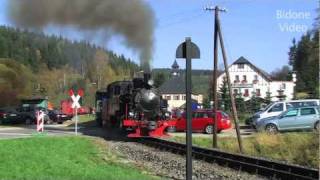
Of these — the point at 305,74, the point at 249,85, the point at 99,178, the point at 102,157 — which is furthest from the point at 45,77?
the point at 99,178

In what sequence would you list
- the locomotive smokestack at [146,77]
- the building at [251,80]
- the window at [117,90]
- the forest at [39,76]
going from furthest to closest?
1. the building at [251,80]
2. the forest at [39,76]
3. the window at [117,90]
4. the locomotive smokestack at [146,77]

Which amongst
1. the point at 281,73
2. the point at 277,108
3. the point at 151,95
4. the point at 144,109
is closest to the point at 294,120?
the point at 277,108

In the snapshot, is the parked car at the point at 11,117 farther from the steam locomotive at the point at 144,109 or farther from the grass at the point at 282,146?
the grass at the point at 282,146

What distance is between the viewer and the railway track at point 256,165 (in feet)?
48.2

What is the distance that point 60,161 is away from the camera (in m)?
17.5

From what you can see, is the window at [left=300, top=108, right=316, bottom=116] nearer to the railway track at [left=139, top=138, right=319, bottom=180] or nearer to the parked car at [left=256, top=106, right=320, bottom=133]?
the parked car at [left=256, top=106, right=320, bottom=133]

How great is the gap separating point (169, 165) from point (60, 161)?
3578mm

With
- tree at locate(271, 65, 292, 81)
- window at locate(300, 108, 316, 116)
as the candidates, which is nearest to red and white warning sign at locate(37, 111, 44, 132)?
window at locate(300, 108, 316, 116)

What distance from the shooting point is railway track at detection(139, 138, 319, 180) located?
14.7 metres

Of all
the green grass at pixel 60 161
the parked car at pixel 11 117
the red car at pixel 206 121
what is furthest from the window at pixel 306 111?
the parked car at pixel 11 117

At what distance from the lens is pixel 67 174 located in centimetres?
1416

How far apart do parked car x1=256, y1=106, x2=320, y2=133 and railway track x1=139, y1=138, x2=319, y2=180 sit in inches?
354

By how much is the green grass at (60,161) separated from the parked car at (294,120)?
1073cm

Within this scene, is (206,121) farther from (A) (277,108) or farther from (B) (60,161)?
(B) (60,161)
